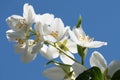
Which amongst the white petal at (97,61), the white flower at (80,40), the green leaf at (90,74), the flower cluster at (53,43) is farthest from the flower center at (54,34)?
the green leaf at (90,74)

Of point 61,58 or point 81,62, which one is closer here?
point 81,62

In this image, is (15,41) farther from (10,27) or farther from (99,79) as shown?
(99,79)

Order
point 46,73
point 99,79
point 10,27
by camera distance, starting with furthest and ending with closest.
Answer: point 10,27, point 46,73, point 99,79

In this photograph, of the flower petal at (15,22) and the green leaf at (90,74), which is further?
the flower petal at (15,22)

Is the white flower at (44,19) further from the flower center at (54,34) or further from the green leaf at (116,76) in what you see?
the green leaf at (116,76)

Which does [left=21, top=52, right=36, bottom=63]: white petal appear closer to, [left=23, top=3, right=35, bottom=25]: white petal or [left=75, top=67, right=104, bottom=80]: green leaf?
[left=23, top=3, right=35, bottom=25]: white petal

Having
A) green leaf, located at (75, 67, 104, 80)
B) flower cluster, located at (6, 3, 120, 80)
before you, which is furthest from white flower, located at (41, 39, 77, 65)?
green leaf, located at (75, 67, 104, 80)

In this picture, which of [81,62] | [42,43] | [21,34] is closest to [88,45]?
[81,62]
